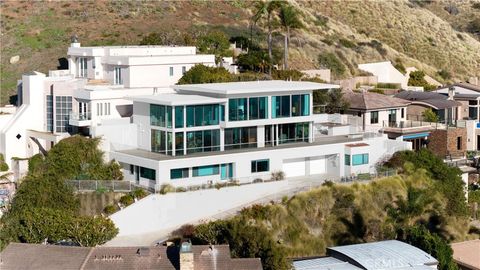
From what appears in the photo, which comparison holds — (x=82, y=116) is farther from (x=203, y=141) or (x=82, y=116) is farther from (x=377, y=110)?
(x=377, y=110)

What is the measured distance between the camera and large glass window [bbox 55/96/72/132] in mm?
53656

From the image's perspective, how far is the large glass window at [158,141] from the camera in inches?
1906

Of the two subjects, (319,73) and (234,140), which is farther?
(319,73)

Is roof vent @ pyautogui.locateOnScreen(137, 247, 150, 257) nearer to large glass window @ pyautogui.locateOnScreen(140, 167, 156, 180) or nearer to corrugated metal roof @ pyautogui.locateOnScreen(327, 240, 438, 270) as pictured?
corrugated metal roof @ pyautogui.locateOnScreen(327, 240, 438, 270)

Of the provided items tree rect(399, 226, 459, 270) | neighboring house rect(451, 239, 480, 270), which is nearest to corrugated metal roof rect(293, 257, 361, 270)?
tree rect(399, 226, 459, 270)

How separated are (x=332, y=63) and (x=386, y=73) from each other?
457 cm

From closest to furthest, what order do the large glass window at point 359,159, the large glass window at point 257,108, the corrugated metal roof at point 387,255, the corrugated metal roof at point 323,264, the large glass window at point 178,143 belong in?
the corrugated metal roof at point 323,264 < the corrugated metal roof at point 387,255 < the large glass window at point 178,143 < the large glass window at point 257,108 < the large glass window at point 359,159

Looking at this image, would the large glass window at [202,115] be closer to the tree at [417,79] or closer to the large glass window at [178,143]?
the large glass window at [178,143]

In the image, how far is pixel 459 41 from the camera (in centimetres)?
10781

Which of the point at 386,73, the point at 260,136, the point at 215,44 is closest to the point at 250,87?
the point at 260,136

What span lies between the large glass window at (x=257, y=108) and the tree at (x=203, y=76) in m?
7.49

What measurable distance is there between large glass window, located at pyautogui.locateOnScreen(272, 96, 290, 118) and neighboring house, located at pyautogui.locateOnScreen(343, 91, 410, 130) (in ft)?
27.6

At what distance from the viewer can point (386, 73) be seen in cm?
8131

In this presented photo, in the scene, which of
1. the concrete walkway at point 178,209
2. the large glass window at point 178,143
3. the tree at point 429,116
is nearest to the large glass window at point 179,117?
the large glass window at point 178,143
